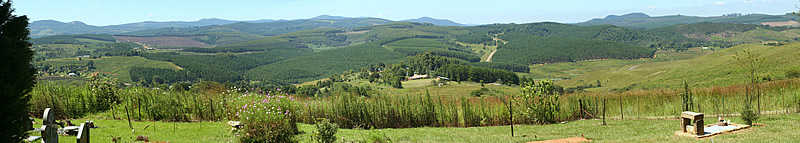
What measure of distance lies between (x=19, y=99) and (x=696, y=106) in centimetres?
1915

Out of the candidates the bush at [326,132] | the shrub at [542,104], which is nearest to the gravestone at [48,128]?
the bush at [326,132]

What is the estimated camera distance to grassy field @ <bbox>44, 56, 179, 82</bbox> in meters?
136

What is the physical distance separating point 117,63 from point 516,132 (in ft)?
578

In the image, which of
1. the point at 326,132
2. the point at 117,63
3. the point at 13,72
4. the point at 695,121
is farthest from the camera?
the point at 117,63

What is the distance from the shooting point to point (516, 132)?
12656 mm

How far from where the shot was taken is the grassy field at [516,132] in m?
9.17

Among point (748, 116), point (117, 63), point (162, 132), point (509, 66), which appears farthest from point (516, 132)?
point (117, 63)

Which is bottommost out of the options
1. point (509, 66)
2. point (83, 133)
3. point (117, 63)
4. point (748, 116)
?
point (509, 66)

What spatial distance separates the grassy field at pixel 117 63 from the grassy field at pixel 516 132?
13690 centimetres

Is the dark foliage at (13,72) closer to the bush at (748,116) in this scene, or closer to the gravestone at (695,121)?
the gravestone at (695,121)

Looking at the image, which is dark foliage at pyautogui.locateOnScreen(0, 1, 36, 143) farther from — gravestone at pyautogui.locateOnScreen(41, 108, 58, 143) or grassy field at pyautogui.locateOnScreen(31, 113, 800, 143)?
grassy field at pyautogui.locateOnScreen(31, 113, 800, 143)

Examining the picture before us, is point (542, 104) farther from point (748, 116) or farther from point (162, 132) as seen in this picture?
point (162, 132)

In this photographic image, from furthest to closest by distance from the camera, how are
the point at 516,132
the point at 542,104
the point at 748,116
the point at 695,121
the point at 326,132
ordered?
1. the point at 542,104
2. the point at 516,132
3. the point at 748,116
4. the point at 695,121
5. the point at 326,132

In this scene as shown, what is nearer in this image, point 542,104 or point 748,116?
point 748,116
